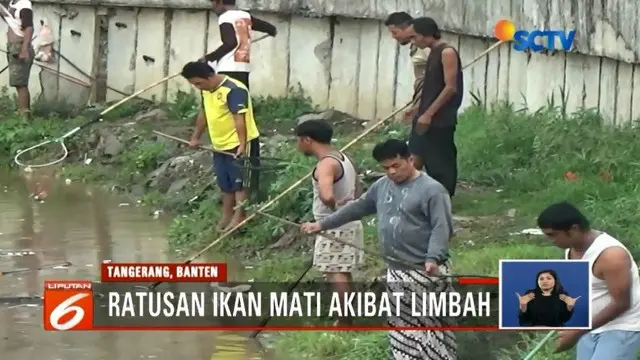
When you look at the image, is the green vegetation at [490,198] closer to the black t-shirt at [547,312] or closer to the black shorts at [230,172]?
the black shorts at [230,172]

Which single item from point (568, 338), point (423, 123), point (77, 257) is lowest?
point (77, 257)

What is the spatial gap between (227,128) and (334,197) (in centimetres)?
313

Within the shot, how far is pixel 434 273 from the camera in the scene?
7.51m

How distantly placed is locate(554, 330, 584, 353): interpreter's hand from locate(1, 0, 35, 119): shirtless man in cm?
1119

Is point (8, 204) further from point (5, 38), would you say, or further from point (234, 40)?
point (5, 38)

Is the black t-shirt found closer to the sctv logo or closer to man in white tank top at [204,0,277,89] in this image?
the sctv logo

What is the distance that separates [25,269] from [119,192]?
3583 mm

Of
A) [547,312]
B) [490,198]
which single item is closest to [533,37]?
[490,198]

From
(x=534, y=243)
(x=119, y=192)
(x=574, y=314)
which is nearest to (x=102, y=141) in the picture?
(x=119, y=192)

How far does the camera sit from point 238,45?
13016 mm

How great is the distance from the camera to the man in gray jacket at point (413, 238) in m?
7.54

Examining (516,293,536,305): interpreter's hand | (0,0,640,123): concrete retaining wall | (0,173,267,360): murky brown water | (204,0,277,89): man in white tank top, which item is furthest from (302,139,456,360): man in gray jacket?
(204,0,277,89): man in white tank top

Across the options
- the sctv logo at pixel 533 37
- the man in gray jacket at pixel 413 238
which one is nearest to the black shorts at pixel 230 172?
the sctv logo at pixel 533 37

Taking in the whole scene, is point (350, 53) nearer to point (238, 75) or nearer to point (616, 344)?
point (238, 75)
